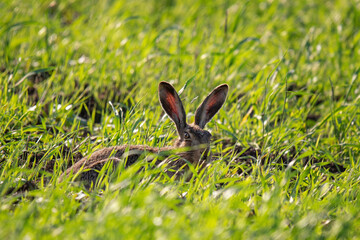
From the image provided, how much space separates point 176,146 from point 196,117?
420 millimetres

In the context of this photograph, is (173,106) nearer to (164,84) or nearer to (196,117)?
(164,84)

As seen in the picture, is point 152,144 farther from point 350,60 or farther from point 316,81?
point 350,60

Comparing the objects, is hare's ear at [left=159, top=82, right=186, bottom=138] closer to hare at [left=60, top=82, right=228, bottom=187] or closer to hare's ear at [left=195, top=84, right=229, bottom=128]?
hare at [left=60, top=82, right=228, bottom=187]

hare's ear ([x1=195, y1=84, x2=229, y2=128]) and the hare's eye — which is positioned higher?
hare's ear ([x1=195, y1=84, x2=229, y2=128])

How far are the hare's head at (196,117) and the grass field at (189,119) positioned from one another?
0.70 feet

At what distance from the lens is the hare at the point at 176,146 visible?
14.2ft

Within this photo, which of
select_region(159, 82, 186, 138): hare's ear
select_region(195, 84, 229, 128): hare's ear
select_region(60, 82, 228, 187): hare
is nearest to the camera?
select_region(60, 82, 228, 187): hare

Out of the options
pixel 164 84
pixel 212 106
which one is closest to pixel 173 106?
pixel 164 84

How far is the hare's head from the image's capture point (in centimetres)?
486

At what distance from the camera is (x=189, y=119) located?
18.9 feet

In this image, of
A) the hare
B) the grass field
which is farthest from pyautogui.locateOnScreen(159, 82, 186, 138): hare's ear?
the grass field

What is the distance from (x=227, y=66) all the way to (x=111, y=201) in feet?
11.4

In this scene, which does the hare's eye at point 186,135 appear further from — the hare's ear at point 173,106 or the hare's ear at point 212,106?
the hare's ear at point 212,106

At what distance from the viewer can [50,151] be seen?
4.61 metres
